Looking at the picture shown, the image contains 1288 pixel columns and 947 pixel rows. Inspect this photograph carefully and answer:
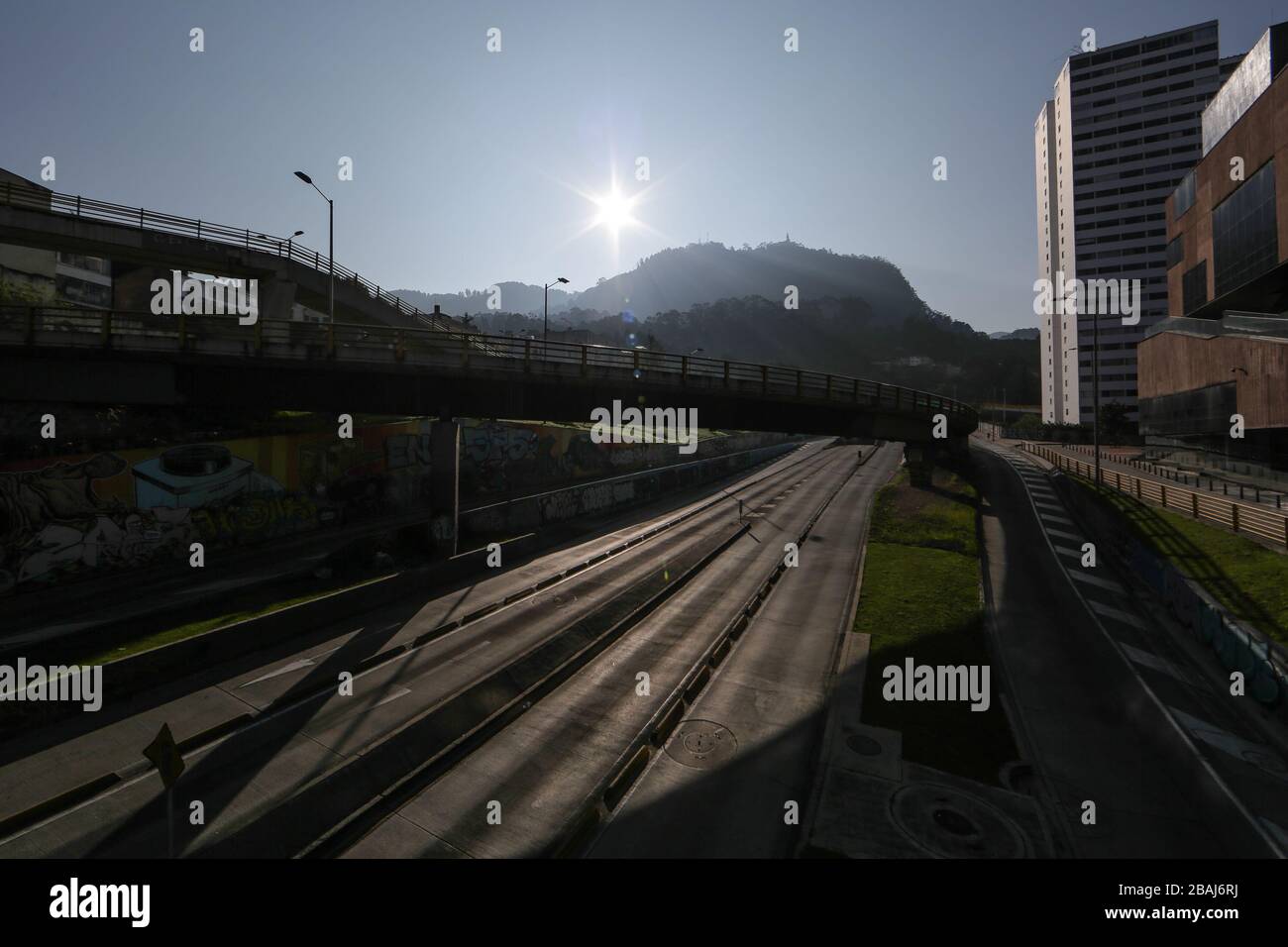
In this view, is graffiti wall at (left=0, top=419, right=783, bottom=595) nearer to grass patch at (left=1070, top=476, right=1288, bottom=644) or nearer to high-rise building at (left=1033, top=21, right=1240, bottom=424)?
grass patch at (left=1070, top=476, right=1288, bottom=644)

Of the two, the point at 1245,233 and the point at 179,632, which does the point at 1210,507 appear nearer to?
the point at 1245,233

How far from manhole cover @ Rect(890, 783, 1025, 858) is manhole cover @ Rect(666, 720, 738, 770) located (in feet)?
11.6

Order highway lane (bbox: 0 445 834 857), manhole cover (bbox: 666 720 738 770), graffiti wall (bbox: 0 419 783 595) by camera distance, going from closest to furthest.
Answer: highway lane (bbox: 0 445 834 857)
manhole cover (bbox: 666 720 738 770)
graffiti wall (bbox: 0 419 783 595)

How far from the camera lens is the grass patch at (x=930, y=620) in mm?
12750

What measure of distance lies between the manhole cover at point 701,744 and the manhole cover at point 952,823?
11.6 feet

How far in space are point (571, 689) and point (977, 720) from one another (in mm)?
10539

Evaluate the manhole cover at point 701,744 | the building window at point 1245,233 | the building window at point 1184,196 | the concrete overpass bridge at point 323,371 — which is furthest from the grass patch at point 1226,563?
the building window at point 1184,196

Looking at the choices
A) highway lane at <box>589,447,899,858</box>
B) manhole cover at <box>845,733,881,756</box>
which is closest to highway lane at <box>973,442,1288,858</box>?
manhole cover at <box>845,733,881,756</box>

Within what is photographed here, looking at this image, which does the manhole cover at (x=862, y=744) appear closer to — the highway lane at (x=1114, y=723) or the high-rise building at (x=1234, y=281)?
the highway lane at (x=1114, y=723)

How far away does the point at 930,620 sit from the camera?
20.1m

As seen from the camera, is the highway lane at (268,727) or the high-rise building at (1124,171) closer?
the highway lane at (268,727)

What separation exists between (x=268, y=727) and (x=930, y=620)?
20522 millimetres

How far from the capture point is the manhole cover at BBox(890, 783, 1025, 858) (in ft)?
31.5

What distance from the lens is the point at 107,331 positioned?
21312mm
